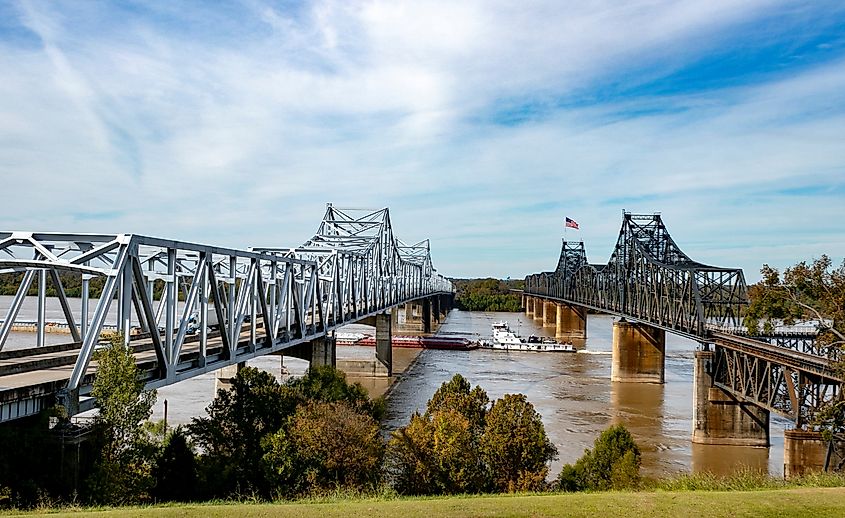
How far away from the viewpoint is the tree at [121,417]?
16.2 meters

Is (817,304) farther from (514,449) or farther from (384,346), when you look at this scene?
(384,346)

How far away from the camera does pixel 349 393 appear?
2862cm

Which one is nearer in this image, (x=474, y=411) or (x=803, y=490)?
(x=803, y=490)

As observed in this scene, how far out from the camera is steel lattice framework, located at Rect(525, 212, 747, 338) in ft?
150

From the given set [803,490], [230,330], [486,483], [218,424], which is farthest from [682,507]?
[230,330]

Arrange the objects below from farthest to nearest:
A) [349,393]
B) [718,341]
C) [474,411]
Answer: [718,341]
[349,393]
[474,411]

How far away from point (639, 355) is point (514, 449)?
114ft

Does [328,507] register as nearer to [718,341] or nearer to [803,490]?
[803,490]

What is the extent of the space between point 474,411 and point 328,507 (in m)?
11.1

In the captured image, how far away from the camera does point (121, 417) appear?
16469 millimetres

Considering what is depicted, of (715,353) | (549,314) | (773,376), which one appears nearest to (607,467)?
(773,376)

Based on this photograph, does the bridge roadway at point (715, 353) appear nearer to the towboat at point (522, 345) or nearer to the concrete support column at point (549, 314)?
the towboat at point (522, 345)

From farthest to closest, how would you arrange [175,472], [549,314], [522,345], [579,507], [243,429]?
[549,314] → [522,345] → [243,429] → [175,472] → [579,507]

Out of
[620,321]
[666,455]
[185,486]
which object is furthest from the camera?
[620,321]
